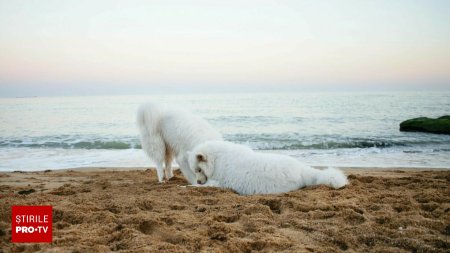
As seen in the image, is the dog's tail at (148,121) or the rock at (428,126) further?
the rock at (428,126)

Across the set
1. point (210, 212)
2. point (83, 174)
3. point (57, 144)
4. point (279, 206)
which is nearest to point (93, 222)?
point (210, 212)

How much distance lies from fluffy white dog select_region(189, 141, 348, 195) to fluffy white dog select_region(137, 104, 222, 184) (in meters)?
0.56

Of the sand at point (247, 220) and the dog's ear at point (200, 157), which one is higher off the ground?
the dog's ear at point (200, 157)

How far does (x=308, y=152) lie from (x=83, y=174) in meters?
7.75

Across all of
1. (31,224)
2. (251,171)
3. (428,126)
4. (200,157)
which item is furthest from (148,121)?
(428,126)

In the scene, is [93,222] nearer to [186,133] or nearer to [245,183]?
[245,183]

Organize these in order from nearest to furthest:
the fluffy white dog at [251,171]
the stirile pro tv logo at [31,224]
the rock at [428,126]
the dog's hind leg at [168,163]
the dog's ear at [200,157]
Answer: the stirile pro tv logo at [31,224] → the fluffy white dog at [251,171] → the dog's ear at [200,157] → the dog's hind leg at [168,163] → the rock at [428,126]

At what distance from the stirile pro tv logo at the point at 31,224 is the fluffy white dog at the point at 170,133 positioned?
2.69m

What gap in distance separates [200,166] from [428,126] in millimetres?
15833

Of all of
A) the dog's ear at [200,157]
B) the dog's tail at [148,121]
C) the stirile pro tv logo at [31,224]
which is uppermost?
the dog's tail at [148,121]

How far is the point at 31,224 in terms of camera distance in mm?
3303

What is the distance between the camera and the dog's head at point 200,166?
223 inches

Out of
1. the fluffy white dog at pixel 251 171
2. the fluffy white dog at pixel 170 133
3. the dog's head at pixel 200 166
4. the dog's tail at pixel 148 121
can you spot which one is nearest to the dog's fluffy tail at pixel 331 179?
the fluffy white dog at pixel 251 171

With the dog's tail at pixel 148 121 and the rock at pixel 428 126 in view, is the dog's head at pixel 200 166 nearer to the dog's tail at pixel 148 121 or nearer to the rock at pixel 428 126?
the dog's tail at pixel 148 121
